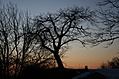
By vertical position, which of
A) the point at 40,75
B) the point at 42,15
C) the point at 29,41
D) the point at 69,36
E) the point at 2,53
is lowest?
the point at 40,75

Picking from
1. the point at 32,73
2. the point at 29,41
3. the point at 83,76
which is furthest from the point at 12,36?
the point at 83,76

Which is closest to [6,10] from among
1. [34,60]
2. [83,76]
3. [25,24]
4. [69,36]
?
[25,24]

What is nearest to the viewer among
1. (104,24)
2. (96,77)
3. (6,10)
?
(96,77)

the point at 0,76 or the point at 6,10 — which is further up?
the point at 6,10

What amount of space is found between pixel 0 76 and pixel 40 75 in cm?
412

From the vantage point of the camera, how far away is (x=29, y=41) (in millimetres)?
9141

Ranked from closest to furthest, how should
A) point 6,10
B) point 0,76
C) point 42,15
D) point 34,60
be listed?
point 0,76, point 6,10, point 34,60, point 42,15

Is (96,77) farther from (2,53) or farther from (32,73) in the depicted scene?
(32,73)

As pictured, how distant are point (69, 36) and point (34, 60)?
7.56 metres

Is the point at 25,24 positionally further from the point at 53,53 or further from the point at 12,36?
the point at 53,53

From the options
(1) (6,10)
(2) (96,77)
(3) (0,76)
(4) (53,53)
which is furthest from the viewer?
(4) (53,53)

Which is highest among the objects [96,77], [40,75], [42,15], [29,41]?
[42,15]

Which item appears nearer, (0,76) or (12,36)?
(0,76)

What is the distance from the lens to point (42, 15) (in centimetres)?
1725
